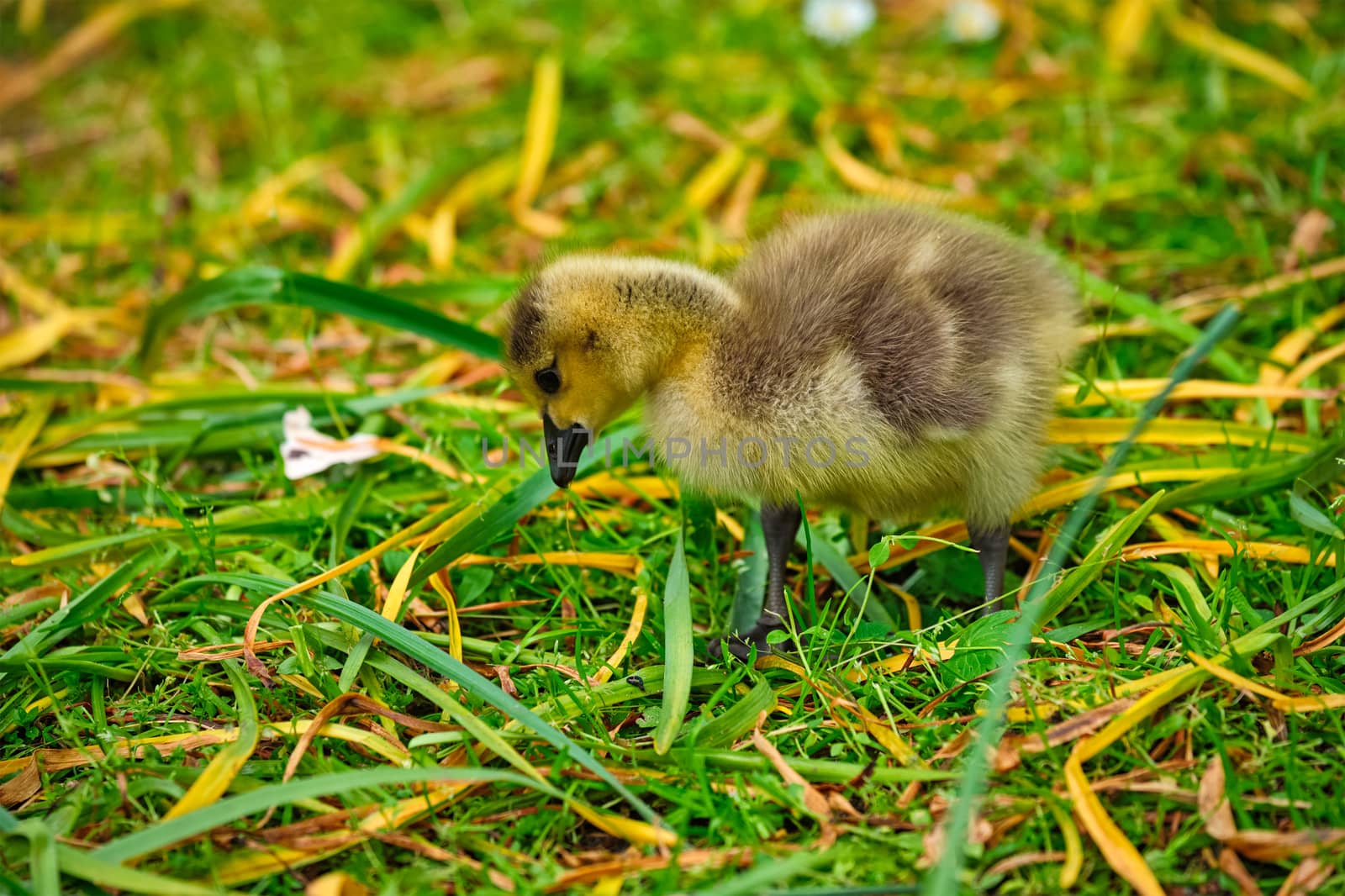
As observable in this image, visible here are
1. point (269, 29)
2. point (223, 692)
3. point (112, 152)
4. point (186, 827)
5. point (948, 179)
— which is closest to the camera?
point (186, 827)

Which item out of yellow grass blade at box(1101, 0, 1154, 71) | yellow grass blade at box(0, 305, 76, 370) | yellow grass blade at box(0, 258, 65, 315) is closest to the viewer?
yellow grass blade at box(0, 305, 76, 370)

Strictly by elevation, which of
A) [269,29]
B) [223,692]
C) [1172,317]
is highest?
[269,29]

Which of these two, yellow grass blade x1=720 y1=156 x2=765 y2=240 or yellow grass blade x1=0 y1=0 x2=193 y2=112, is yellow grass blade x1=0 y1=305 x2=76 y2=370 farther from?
yellow grass blade x1=720 y1=156 x2=765 y2=240

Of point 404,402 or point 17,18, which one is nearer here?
point 404,402

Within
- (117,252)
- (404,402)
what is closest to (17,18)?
(117,252)

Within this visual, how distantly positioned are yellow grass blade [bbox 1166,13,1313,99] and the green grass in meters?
0.04

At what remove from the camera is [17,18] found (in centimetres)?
501

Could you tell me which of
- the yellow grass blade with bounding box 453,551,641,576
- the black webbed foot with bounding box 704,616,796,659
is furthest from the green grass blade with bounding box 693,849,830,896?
the yellow grass blade with bounding box 453,551,641,576

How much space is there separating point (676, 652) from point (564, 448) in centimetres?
46

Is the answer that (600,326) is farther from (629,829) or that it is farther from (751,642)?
(629,829)

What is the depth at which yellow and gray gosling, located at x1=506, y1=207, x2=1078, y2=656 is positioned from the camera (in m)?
1.94

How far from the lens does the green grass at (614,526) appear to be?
1.70 m

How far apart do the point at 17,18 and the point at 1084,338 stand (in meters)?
4.94

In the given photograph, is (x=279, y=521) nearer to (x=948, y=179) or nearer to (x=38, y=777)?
(x=38, y=777)
